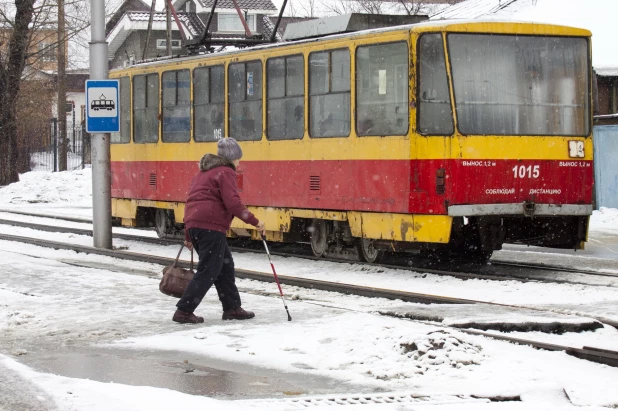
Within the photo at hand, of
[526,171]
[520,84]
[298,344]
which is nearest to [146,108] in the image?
[520,84]

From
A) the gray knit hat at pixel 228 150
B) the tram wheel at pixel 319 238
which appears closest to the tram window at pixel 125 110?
the tram wheel at pixel 319 238

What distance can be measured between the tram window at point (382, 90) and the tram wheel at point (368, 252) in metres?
1.53

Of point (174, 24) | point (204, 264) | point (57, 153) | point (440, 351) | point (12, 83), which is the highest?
point (174, 24)

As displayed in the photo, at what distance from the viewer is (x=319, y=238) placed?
15555 mm

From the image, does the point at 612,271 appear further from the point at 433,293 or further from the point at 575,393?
the point at 575,393

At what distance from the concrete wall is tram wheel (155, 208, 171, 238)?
923 cm

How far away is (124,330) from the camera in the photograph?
9.32 m

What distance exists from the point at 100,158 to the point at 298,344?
30.8 feet

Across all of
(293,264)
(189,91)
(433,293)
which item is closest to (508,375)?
(433,293)

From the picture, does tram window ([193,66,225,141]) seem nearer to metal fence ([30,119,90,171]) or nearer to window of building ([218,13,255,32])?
metal fence ([30,119,90,171])

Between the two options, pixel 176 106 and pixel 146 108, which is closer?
pixel 176 106

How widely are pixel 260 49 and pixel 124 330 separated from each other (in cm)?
731

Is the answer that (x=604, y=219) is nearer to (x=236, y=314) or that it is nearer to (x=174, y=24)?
(x=236, y=314)

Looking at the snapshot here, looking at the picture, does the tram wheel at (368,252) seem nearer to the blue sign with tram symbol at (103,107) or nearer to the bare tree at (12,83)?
the blue sign with tram symbol at (103,107)
